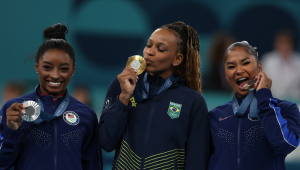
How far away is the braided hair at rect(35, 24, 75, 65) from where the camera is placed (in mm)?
2807

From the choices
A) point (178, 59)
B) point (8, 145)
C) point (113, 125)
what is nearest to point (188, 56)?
point (178, 59)

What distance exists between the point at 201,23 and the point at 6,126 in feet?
17.8

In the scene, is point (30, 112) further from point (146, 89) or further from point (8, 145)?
point (146, 89)

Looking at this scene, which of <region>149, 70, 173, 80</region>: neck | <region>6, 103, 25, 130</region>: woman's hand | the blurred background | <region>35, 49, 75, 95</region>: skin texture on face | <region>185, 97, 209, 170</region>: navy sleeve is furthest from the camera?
the blurred background

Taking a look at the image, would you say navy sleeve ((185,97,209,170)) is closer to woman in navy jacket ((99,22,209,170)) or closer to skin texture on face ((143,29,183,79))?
woman in navy jacket ((99,22,209,170))

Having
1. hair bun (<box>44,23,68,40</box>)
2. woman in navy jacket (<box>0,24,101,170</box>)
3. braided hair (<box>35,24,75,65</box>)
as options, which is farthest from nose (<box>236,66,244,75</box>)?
hair bun (<box>44,23,68,40</box>)

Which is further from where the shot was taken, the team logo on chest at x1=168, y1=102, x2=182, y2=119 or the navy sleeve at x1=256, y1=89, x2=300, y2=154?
the team logo on chest at x1=168, y1=102, x2=182, y2=119

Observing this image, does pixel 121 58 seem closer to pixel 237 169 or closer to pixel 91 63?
pixel 91 63

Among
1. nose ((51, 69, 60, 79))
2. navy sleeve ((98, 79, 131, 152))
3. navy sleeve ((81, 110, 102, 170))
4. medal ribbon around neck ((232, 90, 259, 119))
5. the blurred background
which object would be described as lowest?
navy sleeve ((81, 110, 102, 170))

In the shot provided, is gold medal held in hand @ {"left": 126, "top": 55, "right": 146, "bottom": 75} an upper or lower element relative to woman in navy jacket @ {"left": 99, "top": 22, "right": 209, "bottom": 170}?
upper

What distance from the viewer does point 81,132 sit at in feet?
8.95

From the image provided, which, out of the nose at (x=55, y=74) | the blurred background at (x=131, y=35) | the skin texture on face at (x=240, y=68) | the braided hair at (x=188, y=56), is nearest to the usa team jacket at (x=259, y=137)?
the skin texture on face at (x=240, y=68)

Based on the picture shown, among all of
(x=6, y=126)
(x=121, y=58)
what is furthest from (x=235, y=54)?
(x=121, y=58)

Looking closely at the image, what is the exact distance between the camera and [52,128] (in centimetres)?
264
